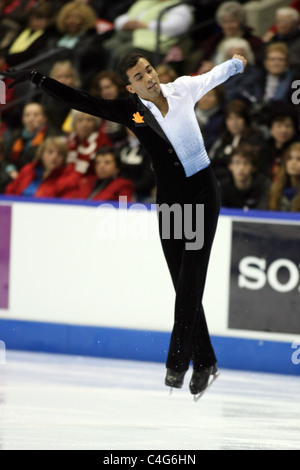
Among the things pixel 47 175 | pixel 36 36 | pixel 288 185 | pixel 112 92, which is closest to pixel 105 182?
pixel 47 175

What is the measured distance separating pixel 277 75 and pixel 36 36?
2907mm

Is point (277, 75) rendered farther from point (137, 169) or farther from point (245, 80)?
point (137, 169)

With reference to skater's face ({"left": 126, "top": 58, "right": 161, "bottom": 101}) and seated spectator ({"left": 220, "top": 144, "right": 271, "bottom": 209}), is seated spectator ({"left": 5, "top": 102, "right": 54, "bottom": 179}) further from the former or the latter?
skater's face ({"left": 126, "top": 58, "right": 161, "bottom": 101})

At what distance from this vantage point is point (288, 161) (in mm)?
7773

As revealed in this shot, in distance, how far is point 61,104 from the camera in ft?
31.1

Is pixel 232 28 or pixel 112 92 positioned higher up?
pixel 232 28

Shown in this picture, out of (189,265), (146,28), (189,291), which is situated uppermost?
(146,28)

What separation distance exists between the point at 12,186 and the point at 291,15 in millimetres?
2598

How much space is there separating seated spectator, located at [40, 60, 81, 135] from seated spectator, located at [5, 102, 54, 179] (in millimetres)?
73

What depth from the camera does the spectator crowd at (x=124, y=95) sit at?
8.05m

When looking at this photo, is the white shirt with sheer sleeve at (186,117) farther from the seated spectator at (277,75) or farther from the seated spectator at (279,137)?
the seated spectator at (277,75)

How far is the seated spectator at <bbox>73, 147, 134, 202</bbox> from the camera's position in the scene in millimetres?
8312

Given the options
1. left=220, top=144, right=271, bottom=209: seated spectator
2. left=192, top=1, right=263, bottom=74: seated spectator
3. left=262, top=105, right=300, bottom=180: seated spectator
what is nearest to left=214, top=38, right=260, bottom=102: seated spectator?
left=192, top=1, right=263, bottom=74: seated spectator

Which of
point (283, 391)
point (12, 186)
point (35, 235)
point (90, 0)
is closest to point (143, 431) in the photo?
point (283, 391)
